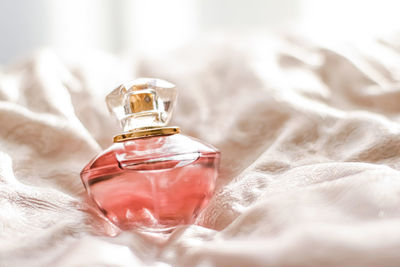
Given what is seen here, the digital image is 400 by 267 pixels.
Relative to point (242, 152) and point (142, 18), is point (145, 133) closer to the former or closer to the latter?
point (242, 152)

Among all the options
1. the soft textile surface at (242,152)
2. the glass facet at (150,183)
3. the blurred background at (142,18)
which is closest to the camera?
the soft textile surface at (242,152)

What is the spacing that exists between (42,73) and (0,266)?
0.39 metres

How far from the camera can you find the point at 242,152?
0.59 m

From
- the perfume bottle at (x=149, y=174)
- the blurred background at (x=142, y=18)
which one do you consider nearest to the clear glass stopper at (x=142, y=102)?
the perfume bottle at (x=149, y=174)

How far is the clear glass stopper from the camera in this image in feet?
1.63

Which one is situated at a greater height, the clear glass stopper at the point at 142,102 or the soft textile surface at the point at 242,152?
the clear glass stopper at the point at 142,102

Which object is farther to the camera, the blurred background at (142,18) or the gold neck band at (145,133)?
the blurred background at (142,18)

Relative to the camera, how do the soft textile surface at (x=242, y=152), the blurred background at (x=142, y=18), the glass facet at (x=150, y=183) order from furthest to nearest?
the blurred background at (x=142, y=18)
the glass facet at (x=150, y=183)
the soft textile surface at (x=242, y=152)

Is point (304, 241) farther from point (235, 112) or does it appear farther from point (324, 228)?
point (235, 112)

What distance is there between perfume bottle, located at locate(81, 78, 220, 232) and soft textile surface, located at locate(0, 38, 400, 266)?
2cm

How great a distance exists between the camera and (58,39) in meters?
2.01

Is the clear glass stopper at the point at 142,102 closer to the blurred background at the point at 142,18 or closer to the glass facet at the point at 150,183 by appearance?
the glass facet at the point at 150,183

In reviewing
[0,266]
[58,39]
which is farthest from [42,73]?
[58,39]

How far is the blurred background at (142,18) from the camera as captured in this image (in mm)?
1890
